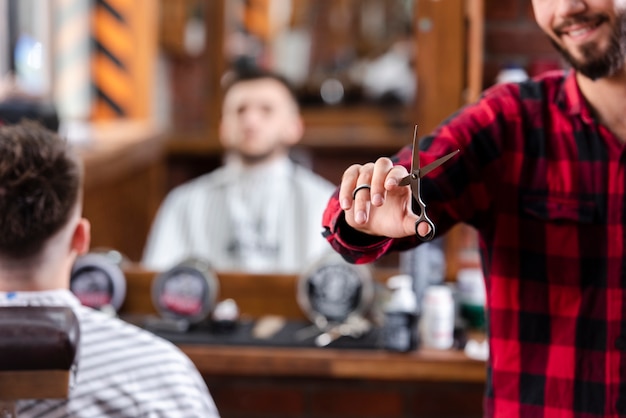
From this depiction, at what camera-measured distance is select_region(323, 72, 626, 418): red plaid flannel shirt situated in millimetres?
1562

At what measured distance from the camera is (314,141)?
5418 millimetres

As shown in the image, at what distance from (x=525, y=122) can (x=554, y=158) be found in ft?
0.27

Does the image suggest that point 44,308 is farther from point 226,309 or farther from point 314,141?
point 314,141

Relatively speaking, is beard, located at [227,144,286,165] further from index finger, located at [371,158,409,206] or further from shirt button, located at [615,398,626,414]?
index finger, located at [371,158,409,206]

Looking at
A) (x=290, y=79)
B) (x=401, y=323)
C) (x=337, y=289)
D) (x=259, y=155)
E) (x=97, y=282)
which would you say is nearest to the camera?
(x=401, y=323)

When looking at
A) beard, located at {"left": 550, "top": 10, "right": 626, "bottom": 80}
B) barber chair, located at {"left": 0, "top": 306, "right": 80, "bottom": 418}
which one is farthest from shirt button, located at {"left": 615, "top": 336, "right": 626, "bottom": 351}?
barber chair, located at {"left": 0, "top": 306, "right": 80, "bottom": 418}

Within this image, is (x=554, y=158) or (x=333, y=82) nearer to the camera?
(x=554, y=158)

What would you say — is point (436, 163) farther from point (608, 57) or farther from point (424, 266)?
point (424, 266)

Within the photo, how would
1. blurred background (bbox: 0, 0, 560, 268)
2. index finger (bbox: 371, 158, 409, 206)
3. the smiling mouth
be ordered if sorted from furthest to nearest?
1. blurred background (bbox: 0, 0, 560, 268)
2. the smiling mouth
3. index finger (bbox: 371, 158, 409, 206)

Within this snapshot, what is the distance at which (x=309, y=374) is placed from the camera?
2.50m

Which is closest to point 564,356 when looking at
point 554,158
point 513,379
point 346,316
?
point 513,379

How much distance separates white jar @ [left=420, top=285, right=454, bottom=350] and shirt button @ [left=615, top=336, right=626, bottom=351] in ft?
3.19

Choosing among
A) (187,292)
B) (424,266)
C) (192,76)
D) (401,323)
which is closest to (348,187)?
(401,323)

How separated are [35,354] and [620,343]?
94 centimetres
